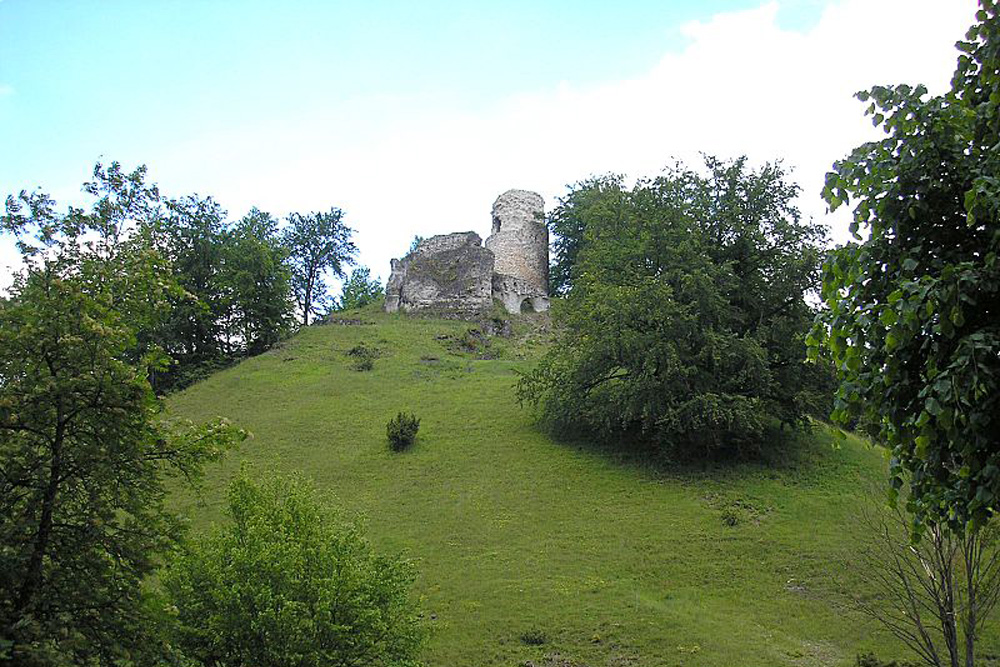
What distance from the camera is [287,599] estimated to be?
11227 mm

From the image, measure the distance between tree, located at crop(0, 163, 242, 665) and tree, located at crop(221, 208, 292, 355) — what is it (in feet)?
116

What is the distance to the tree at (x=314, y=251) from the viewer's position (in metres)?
60.7

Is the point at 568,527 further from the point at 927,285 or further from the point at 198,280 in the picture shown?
the point at 198,280

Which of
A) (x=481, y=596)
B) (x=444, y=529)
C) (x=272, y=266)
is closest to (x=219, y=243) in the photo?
(x=272, y=266)

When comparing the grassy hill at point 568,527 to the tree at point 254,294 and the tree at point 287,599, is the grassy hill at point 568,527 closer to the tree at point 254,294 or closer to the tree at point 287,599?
the tree at point 287,599

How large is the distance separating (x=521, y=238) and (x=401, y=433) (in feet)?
110

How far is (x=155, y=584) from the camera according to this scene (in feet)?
56.0

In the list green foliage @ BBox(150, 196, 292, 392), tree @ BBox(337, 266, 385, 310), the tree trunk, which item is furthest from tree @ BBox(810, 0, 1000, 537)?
tree @ BBox(337, 266, 385, 310)

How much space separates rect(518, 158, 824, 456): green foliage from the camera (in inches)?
995

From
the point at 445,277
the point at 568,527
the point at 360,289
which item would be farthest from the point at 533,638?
the point at 360,289

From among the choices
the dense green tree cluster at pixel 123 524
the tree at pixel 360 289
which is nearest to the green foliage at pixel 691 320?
the dense green tree cluster at pixel 123 524

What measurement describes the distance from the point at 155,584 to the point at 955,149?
54.3ft

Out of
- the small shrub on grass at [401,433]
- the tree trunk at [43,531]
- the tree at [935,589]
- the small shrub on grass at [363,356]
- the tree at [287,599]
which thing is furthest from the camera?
the small shrub on grass at [363,356]

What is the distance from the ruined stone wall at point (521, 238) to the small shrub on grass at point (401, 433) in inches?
1176
